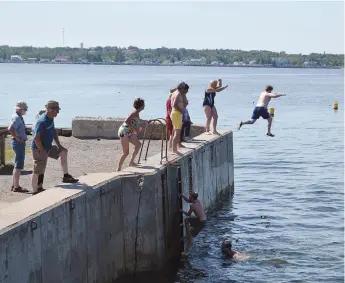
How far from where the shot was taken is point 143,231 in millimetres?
15211

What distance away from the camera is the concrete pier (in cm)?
1141

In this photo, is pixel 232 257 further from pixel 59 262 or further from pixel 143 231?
pixel 59 262

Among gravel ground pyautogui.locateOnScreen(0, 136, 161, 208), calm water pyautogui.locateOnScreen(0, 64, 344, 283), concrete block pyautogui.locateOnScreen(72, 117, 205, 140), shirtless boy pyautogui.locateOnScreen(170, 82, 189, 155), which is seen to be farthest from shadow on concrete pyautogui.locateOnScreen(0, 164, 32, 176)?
concrete block pyautogui.locateOnScreen(72, 117, 205, 140)

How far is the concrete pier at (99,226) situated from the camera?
11406 millimetres

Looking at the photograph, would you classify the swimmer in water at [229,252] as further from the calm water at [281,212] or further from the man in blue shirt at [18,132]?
the man in blue shirt at [18,132]

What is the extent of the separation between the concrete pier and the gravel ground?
5.04ft

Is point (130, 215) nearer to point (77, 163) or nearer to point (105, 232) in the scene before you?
point (105, 232)

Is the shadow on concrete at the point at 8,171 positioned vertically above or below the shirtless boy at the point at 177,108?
below

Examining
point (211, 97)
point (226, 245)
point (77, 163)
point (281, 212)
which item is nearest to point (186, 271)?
point (226, 245)

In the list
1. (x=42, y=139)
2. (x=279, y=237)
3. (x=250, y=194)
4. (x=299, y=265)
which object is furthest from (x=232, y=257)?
(x=250, y=194)

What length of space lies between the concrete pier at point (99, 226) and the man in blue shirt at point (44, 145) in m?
Answer: 0.64

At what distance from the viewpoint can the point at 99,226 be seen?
13930 mm

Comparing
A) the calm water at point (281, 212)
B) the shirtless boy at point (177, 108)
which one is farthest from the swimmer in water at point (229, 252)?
the shirtless boy at point (177, 108)

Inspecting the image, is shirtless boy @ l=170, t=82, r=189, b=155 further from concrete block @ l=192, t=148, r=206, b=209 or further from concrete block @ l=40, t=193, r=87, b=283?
concrete block @ l=40, t=193, r=87, b=283
